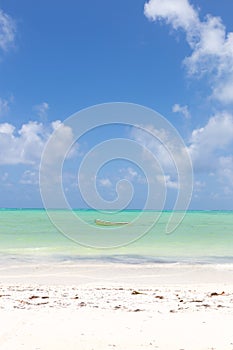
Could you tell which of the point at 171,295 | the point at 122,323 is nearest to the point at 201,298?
the point at 171,295

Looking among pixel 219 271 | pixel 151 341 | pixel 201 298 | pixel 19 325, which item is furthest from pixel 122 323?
pixel 219 271

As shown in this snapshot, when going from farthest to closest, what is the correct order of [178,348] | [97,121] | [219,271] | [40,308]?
1. [97,121]
2. [219,271]
3. [40,308]
4. [178,348]

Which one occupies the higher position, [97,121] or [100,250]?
[97,121]

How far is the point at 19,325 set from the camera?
734 cm

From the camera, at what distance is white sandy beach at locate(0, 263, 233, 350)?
6.55m

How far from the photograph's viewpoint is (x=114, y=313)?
833 cm

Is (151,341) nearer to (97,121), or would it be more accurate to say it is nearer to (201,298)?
(201,298)

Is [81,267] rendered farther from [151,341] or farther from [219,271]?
[151,341]

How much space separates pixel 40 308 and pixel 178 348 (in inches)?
141

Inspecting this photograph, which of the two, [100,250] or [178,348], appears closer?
[178,348]

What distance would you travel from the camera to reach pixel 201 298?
10062mm

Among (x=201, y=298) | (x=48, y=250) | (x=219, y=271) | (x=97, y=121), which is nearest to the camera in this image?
(x=201, y=298)

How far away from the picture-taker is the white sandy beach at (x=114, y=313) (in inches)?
258

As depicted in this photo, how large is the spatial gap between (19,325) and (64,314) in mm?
1089
